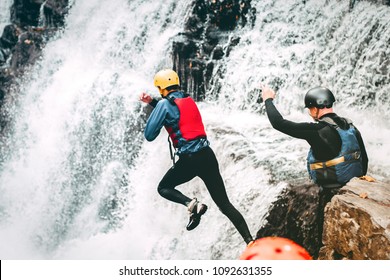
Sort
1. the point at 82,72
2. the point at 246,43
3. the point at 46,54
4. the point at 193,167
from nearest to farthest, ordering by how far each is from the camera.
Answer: the point at 193,167
the point at 246,43
the point at 82,72
the point at 46,54

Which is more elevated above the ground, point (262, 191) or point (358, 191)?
point (358, 191)

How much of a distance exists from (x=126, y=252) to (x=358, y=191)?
95.8 inches

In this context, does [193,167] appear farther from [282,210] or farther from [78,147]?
[78,147]

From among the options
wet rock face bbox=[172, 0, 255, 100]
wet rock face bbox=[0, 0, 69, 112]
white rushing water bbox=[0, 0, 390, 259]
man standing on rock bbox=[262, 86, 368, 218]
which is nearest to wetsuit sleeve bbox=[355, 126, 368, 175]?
man standing on rock bbox=[262, 86, 368, 218]

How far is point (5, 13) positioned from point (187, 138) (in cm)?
1027

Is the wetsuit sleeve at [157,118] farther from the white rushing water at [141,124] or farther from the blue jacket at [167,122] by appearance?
the white rushing water at [141,124]

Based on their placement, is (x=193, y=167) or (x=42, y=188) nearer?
(x=193, y=167)

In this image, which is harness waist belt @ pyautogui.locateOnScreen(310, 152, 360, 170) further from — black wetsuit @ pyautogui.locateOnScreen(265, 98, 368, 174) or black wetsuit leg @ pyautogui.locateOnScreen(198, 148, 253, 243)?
black wetsuit leg @ pyautogui.locateOnScreen(198, 148, 253, 243)

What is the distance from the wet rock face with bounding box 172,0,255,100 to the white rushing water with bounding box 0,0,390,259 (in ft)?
0.65

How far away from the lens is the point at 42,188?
618 centimetres

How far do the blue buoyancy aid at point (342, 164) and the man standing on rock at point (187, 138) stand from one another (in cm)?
51

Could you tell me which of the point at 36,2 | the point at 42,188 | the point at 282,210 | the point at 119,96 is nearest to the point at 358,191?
the point at 282,210

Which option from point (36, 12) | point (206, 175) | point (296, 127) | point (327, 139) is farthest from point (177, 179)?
point (36, 12)

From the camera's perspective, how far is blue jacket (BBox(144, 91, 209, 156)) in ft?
6.99
